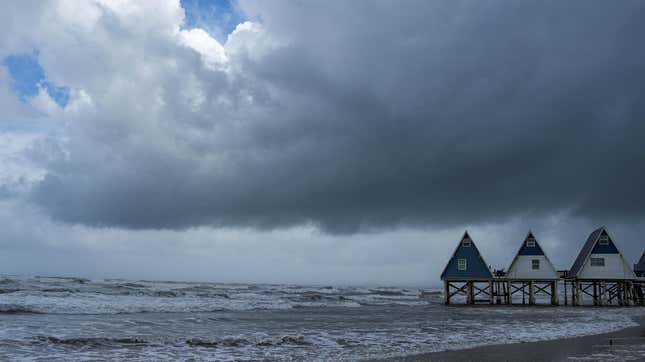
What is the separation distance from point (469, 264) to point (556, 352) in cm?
3241

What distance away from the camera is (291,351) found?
16.5 metres

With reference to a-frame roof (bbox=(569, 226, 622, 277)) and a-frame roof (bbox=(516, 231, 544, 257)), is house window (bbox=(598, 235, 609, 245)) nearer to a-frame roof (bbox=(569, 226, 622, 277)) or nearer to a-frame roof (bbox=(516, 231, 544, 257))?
a-frame roof (bbox=(569, 226, 622, 277))

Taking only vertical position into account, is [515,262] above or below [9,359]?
above

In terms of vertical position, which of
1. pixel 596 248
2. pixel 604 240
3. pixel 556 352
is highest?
pixel 604 240

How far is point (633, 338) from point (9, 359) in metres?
21.5

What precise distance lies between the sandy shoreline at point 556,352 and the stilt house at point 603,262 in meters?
28.5

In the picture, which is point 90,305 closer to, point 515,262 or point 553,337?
point 553,337

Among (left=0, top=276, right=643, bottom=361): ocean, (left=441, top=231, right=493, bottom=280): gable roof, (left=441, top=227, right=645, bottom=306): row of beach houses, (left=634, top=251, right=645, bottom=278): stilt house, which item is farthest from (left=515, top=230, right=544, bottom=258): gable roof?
→ (left=0, top=276, right=643, bottom=361): ocean

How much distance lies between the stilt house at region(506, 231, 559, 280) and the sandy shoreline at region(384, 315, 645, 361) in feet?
91.0

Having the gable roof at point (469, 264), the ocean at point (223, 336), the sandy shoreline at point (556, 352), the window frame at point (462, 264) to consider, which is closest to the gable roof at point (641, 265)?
the gable roof at point (469, 264)

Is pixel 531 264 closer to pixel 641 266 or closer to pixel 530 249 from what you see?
pixel 530 249

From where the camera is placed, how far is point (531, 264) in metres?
46.8

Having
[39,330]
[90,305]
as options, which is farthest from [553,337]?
[90,305]

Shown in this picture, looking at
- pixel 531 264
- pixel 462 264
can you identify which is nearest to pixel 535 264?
pixel 531 264
